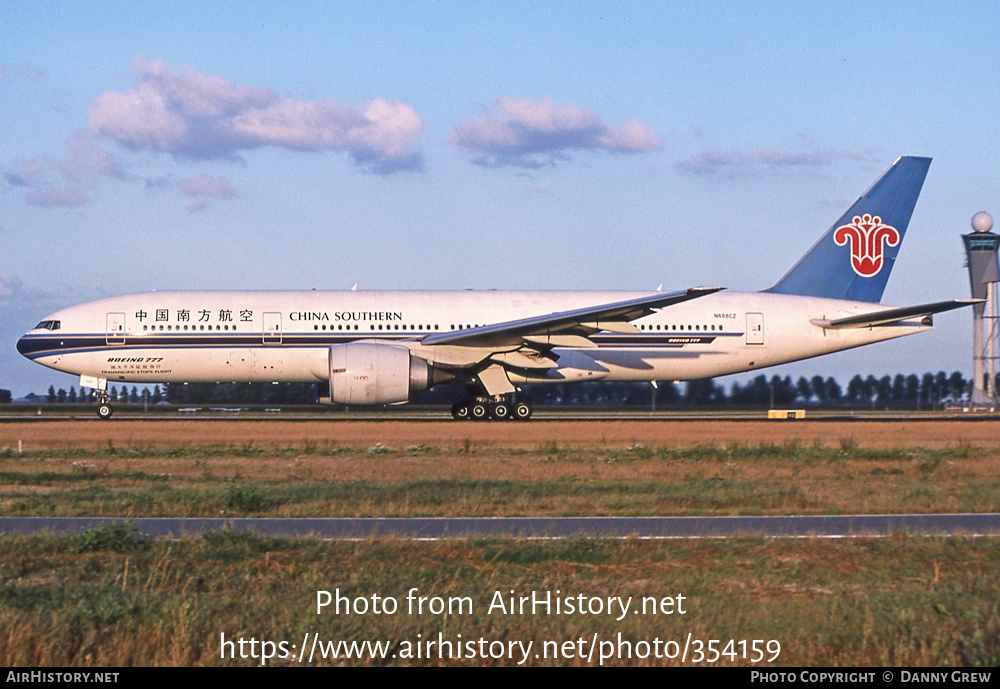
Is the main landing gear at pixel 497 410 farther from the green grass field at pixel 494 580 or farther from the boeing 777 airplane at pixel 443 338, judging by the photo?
the green grass field at pixel 494 580

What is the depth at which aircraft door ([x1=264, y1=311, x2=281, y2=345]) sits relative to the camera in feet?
98.6

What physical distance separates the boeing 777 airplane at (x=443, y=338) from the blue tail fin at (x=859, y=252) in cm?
97

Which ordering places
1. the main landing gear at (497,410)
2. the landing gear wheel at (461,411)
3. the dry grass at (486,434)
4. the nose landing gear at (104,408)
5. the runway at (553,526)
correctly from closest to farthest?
the runway at (553,526) → the dry grass at (486,434) → the main landing gear at (497,410) → the landing gear wheel at (461,411) → the nose landing gear at (104,408)

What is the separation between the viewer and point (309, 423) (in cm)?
2986

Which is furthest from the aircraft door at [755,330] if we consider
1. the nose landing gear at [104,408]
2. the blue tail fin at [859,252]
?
the nose landing gear at [104,408]

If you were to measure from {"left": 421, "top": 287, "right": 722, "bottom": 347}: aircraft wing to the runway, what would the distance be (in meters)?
15.1

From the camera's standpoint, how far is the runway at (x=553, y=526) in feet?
34.3

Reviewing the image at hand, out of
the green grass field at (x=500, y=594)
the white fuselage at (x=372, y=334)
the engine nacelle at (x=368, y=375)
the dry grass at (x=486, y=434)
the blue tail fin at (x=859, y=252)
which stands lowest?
the green grass field at (x=500, y=594)

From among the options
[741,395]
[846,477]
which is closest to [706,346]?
[741,395]

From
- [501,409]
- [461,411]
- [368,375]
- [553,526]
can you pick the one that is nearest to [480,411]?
[501,409]

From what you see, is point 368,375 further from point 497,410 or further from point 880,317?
point 880,317

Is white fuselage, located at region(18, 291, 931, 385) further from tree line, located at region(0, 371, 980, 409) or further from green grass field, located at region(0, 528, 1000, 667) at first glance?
green grass field, located at region(0, 528, 1000, 667)

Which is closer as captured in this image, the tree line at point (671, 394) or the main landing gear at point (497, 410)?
the main landing gear at point (497, 410)

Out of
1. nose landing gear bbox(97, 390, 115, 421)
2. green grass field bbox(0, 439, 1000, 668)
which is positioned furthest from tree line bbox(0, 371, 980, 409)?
green grass field bbox(0, 439, 1000, 668)
